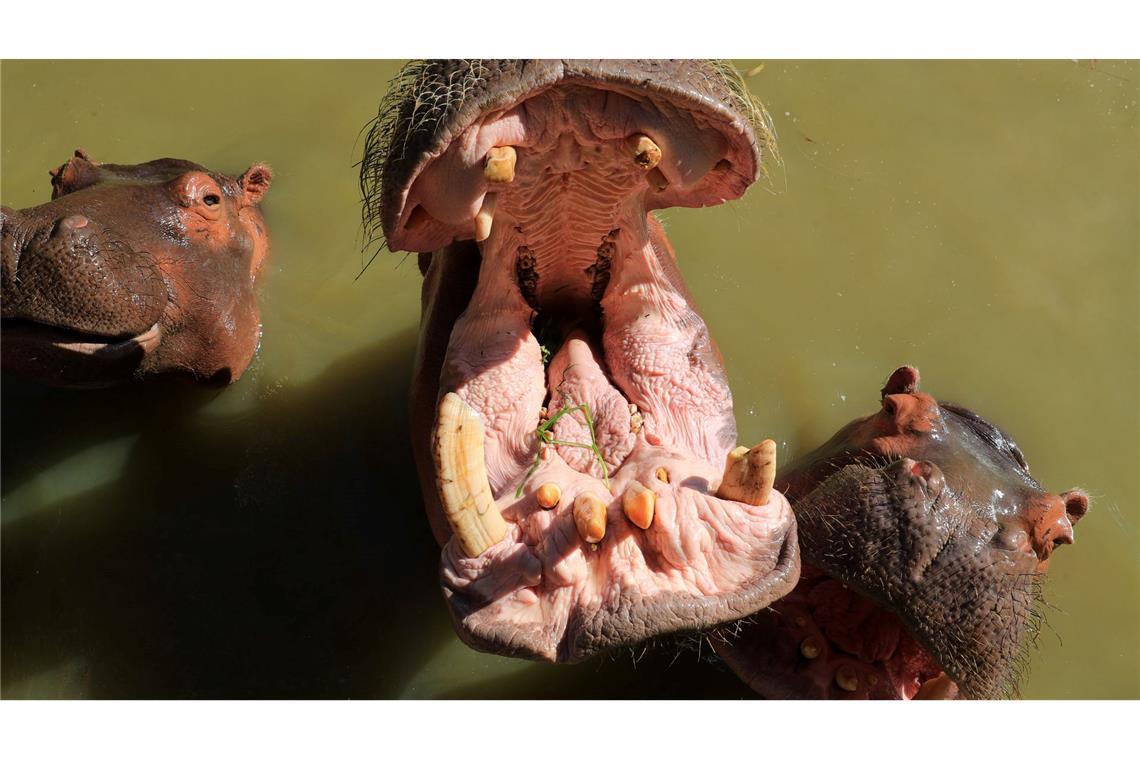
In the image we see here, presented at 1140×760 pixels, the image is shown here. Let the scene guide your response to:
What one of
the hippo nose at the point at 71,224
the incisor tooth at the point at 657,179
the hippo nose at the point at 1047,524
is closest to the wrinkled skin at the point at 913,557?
→ the hippo nose at the point at 1047,524

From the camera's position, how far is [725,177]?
9.85 ft

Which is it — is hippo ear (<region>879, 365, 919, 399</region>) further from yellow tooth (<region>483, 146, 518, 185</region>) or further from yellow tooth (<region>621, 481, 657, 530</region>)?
yellow tooth (<region>483, 146, 518, 185</region>)

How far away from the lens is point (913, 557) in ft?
11.1

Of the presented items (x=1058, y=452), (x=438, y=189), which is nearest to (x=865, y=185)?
(x=1058, y=452)

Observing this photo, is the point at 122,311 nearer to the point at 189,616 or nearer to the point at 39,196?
the point at 189,616

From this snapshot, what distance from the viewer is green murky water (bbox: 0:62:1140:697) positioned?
13.5 feet

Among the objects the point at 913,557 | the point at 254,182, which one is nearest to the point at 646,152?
the point at 913,557

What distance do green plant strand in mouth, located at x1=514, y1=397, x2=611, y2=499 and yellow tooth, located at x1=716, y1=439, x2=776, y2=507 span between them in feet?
1.12

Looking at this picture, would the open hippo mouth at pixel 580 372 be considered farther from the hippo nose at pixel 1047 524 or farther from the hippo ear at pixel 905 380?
the hippo nose at pixel 1047 524

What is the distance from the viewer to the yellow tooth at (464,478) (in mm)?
2697

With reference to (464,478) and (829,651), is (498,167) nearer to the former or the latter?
(464,478)

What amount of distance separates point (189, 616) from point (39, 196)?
2305 millimetres

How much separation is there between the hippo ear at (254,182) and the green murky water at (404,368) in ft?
0.49

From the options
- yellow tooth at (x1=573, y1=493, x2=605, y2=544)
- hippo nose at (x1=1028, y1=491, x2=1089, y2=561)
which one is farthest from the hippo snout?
hippo nose at (x1=1028, y1=491, x2=1089, y2=561)
